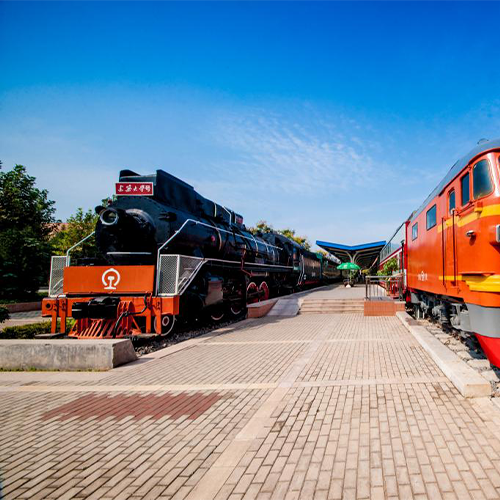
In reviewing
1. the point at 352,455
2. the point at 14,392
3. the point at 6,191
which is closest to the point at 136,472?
the point at 352,455

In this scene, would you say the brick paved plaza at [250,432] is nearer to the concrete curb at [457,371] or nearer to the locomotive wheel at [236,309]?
the concrete curb at [457,371]

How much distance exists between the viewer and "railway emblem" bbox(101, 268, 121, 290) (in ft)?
27.0

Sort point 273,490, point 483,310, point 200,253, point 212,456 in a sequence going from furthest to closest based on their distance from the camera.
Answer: point 200,253, point 483,310, point 212,456, point 273,490

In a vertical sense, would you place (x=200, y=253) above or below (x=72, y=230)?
below

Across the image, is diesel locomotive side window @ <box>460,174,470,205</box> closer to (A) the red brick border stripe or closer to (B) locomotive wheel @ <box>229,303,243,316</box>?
(A) the red brick border stripe

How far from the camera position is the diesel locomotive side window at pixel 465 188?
572 cm

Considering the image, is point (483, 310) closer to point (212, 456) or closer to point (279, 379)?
point (279, 379)

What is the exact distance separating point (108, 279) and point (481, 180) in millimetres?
7324

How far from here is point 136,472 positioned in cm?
304

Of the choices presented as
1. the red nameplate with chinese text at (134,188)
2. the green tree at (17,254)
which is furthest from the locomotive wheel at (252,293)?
Answer: the green tree at (17,254)

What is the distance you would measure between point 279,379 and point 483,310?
2.95 metres

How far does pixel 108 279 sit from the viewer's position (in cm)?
826

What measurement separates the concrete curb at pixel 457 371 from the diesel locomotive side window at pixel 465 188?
97.9 inches

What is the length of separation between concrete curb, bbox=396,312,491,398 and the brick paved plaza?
0.44ft
